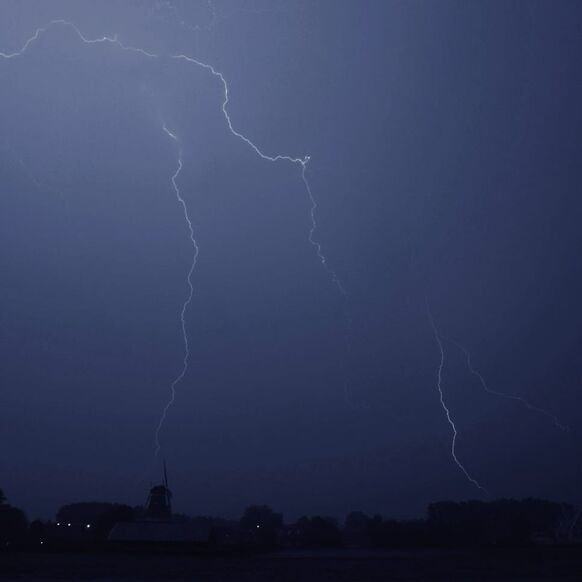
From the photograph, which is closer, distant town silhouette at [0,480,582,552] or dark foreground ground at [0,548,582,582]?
dark foreground ground at [0,548,582,582]

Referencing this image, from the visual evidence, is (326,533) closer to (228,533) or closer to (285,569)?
(228,533)

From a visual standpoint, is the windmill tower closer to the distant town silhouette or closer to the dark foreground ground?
the distant town silhouette

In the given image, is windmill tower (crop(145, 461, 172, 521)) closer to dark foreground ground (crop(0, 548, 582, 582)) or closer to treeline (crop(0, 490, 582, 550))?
treeline (crop(0, 490, 582, 550))

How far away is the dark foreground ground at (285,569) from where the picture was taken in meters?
22.0

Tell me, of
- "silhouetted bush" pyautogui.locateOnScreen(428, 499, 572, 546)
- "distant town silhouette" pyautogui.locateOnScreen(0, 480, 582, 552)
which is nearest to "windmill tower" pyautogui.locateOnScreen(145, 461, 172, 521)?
"distant town silhouette" pyautogui.locateOnScreen(0, 480, 582, 552)

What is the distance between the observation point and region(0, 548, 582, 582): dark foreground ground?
22.0 metres

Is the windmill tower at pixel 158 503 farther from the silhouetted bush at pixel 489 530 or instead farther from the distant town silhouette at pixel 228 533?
the silhouetted bush at pixel 489 530

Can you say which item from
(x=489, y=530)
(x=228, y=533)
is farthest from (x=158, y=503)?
(x=489, y=530)

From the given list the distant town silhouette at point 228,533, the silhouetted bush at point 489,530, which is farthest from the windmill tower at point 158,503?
the silhouetted bush at point 489,530

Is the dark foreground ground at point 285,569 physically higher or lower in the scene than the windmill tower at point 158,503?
lower

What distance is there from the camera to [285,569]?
25.9 meters

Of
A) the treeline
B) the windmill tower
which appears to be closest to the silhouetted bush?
the treeline

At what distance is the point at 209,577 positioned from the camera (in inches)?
882

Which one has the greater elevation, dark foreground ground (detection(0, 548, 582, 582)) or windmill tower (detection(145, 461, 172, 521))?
windmill tower (detection(145, 461, 172, 521))
